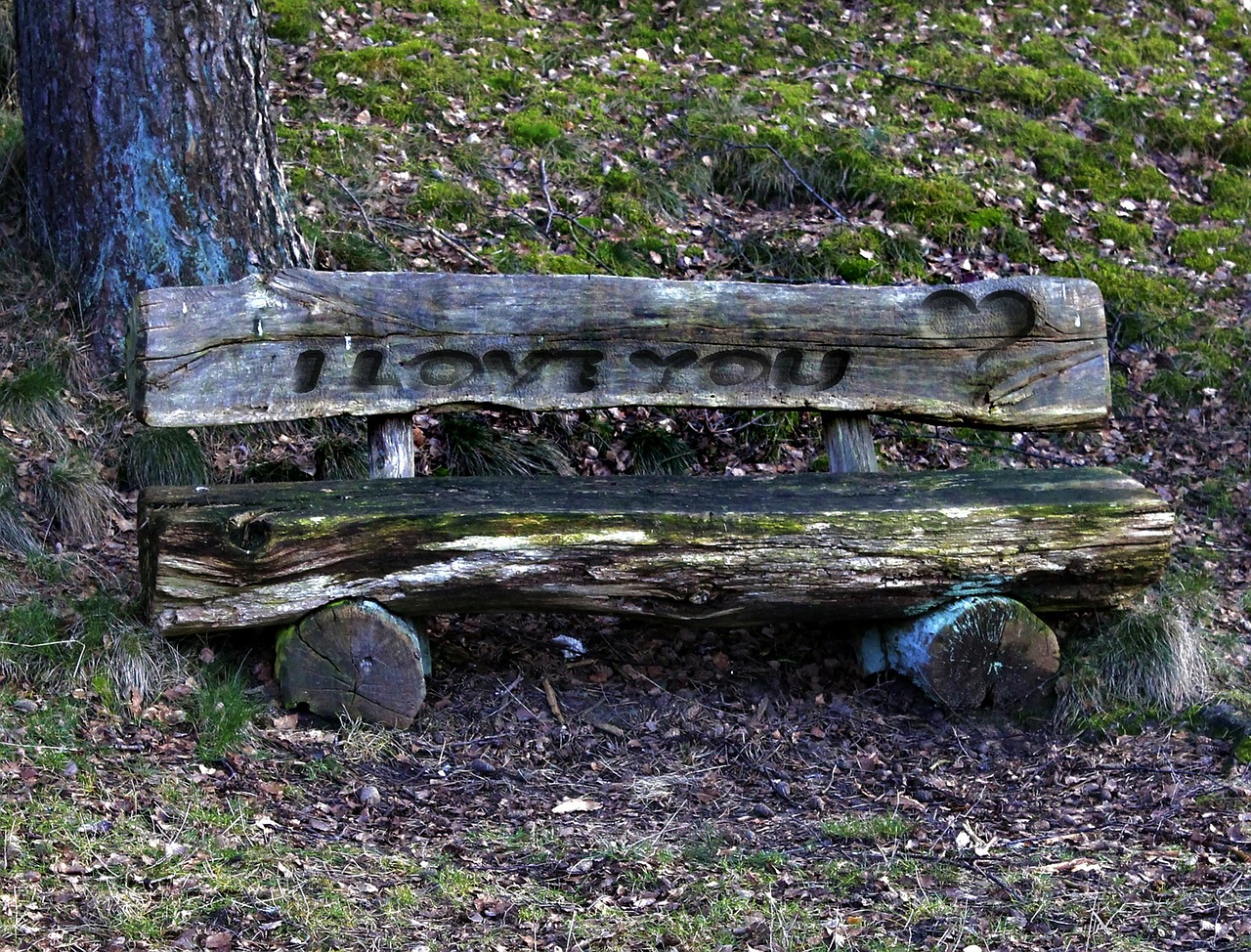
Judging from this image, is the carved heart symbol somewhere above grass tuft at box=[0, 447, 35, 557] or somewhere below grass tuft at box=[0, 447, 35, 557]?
above

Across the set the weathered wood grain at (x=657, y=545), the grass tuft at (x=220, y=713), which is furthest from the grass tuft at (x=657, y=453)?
the grass tuft at (x=220, y=713)

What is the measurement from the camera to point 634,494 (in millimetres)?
5137

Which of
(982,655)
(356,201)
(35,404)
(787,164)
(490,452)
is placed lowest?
(982,655)

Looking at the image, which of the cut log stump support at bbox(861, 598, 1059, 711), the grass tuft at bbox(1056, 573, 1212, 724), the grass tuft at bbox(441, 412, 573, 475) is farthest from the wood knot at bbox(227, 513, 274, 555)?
the grass tuft at bbox(1056, 573, 1212, 724)

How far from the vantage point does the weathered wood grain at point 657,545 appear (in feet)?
15.5

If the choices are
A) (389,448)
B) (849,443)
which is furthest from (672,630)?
(389,448)

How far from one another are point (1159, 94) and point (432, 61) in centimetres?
542

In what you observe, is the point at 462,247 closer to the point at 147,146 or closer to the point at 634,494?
the point at 147,146

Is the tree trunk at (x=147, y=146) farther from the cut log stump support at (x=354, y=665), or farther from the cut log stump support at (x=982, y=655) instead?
the cut log stump support at (x=982, y=655)

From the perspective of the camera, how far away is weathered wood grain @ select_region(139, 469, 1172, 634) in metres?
4.72

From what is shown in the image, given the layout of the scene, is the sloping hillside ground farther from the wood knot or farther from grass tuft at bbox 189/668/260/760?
the wood knot

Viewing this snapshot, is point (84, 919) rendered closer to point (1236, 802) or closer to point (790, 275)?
point (1236, 802)

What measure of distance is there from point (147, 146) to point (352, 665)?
276 cm

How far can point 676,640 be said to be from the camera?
5.79 metres
